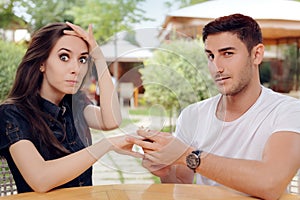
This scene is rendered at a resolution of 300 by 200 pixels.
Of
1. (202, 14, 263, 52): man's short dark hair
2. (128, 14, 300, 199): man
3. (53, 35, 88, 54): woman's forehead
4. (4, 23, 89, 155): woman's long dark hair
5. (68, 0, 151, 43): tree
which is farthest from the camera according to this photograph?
(68, 0, 151, 43): tree

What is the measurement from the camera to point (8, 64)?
3951mm

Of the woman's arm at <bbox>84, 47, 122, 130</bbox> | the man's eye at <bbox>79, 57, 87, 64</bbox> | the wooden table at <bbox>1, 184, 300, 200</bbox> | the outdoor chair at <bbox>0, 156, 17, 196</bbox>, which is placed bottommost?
the outdoor chair at <bbox>0, 156, 17, 196</bbox>

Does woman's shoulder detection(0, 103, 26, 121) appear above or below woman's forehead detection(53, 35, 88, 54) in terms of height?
below

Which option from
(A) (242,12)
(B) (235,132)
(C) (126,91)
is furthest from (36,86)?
(A) (242,12)

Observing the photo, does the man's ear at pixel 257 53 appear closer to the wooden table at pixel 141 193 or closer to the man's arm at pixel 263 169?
the man's arm at pixel 263 169

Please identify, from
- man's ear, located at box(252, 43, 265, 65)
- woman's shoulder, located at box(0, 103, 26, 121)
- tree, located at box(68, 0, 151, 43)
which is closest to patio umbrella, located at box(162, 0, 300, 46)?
man's ear, located at box(252, 43, 265, 65)

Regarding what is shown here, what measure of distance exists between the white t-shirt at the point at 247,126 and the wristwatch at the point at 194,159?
0.09 ft

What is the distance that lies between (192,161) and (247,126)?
1.10 feet

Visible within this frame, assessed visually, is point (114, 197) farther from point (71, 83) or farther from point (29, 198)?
point (71, 83)

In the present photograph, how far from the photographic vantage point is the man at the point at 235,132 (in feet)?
3.48

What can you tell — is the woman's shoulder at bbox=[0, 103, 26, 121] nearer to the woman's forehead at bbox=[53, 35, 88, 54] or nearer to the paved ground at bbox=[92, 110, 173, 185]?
the woman's forehead at bbox=[53, 35, 88, 54]

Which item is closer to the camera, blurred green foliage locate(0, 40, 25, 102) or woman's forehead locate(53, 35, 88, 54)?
woman's forehead locate(53, 35, 88, 54)

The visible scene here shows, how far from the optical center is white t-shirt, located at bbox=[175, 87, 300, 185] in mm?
1133

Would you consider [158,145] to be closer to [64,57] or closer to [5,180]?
[64,57]
